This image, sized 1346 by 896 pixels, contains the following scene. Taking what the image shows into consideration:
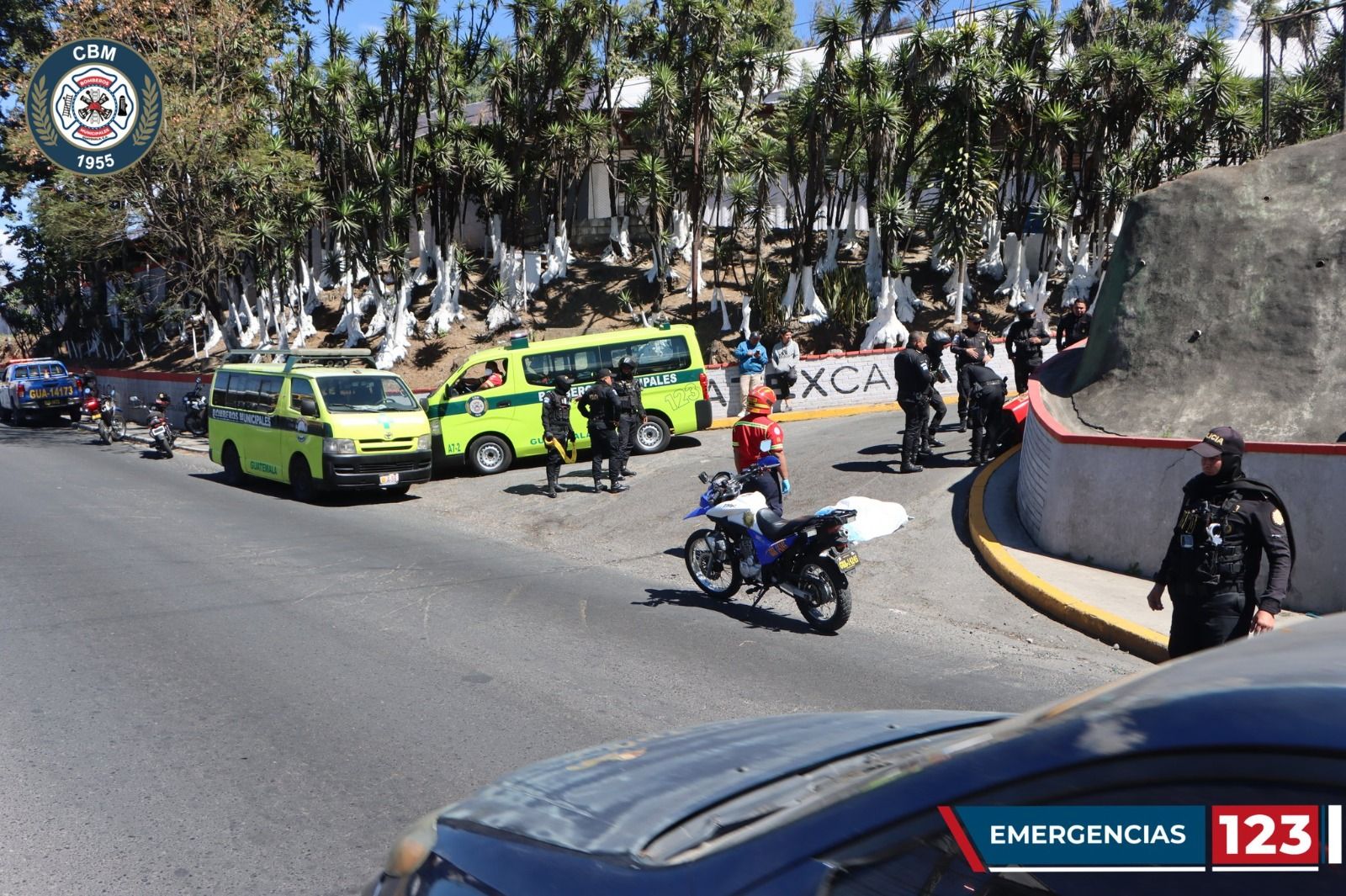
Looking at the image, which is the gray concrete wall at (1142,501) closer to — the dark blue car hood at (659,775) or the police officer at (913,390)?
the police officer at (913,390)

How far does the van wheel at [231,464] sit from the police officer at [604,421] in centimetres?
674

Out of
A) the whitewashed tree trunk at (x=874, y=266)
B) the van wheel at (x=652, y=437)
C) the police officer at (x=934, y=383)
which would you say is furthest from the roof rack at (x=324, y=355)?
the whitewashed tree trunk at (x=874, y=266)

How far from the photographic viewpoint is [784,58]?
A: 35.3m

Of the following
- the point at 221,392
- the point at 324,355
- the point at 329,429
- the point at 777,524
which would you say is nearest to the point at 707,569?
the point at 777,524

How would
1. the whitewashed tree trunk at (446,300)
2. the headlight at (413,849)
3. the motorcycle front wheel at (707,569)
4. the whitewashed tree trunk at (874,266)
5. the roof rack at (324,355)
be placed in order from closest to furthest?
1. the headlight at (413,849)
2. the motorcycle front wheel at (707,569)
3. the roof rack at (324,355)
4. the whitewashed tree trunk at (874,266)
5. the whitewashed tree trunk at (446,300)

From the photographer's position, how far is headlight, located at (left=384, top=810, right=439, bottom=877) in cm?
281

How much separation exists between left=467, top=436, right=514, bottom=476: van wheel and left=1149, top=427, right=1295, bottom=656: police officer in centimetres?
1367

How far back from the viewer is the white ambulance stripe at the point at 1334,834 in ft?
5.18

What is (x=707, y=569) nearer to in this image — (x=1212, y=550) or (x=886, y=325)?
(x=1212, y=550)

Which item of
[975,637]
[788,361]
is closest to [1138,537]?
[975,637]

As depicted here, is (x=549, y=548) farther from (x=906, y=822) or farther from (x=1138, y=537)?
(x=906, y=822)

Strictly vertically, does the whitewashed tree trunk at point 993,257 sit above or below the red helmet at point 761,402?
above

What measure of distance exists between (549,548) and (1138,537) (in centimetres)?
638

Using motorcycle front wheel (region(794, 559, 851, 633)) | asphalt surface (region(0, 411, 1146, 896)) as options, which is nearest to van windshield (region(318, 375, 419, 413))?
asphalt surface (region(0, 411, 1146, 896))
